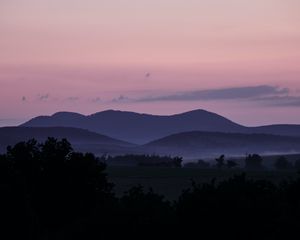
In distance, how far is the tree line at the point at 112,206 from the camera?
28562 mm

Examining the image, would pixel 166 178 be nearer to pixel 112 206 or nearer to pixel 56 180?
pixel 56 180

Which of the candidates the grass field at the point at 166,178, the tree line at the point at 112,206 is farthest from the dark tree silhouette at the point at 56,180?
the grass field at the point at 166,178

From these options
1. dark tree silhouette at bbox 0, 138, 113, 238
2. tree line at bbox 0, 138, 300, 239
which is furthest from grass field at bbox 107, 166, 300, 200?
tree line at bbox 0, 138, 300, 239

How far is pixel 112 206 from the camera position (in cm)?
3095

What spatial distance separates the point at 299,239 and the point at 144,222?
247 inches

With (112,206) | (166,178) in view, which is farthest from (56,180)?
(166,178)

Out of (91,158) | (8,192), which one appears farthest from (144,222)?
(91,158)

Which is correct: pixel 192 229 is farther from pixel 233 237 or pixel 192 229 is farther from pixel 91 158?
pixel 91 158

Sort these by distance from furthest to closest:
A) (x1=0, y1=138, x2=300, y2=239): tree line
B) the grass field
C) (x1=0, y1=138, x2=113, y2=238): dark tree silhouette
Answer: the grass field, (x1=0, y1=138, x2=113, y2=238): dark tree silhouette, (x1=0, y1=138, x2=300, y2=239): tree line

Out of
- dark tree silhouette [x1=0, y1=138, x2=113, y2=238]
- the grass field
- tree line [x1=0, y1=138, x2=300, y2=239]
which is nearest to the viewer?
tree line [x1=0, y1=138, x2=300, y2=239]

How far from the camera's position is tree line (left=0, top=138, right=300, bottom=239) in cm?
2856

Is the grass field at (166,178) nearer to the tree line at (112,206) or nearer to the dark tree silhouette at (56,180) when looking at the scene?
the dark tree silhouette at (56,180)

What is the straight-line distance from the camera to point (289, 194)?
111ft

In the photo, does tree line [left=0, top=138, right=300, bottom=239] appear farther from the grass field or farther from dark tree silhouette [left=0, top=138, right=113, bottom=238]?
the grass field
